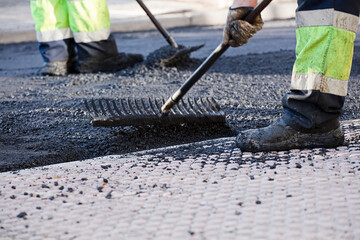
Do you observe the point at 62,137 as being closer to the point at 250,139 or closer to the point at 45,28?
the point at 250,139

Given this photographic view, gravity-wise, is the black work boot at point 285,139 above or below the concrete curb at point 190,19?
above

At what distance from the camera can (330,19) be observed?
2.35 m

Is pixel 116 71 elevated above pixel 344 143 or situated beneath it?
situated beneath

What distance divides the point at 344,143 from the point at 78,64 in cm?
314

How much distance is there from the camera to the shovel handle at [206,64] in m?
2.78

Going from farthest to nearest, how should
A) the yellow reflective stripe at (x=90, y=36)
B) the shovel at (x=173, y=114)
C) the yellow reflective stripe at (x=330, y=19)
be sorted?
the yellow reflective stripe at (x=90, y=36) → the shovel at (x=173, y=114) → the yellow reflective stripe at (x=330, y=19)

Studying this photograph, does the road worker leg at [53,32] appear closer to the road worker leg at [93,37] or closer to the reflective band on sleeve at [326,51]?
the road worker leg at [93,37]

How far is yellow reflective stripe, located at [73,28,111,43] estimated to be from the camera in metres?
5.05

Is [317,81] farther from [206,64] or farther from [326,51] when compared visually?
[206,64]

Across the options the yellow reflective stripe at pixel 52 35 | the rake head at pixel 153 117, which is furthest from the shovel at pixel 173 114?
the yellow reflective stripe at pixel 52 35

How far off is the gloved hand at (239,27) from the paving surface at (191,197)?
60 cm

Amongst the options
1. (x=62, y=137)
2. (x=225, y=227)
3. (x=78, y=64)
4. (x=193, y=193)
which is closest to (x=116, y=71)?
(x=78, y=64)

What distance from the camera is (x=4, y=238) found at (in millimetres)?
1782

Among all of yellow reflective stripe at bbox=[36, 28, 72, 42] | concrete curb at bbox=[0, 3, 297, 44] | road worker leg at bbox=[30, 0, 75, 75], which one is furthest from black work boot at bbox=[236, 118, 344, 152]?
concrete curb at bbox=[0, 3, 297, 44]
